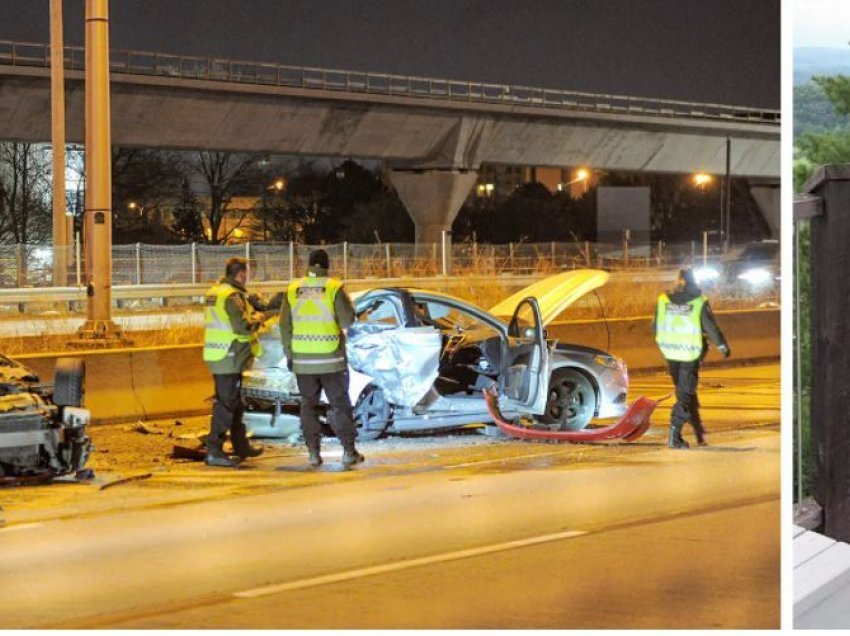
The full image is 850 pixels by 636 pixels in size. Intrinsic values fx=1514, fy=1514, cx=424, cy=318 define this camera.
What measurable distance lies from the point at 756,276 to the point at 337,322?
980 inches

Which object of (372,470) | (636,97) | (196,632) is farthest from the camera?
(636,97)

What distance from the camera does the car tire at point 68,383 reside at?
10859 millimetres

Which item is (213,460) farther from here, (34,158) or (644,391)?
(34,158)

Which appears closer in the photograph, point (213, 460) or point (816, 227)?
point (816, 227)

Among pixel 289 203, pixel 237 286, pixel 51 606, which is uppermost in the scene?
pixel 289 203

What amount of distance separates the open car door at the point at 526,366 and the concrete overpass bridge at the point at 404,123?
31.0 metres

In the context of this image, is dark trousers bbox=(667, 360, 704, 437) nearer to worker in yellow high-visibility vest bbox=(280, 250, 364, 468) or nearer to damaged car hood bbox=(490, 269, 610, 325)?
damaged car hood bbox=(490, 269, 610, 325)

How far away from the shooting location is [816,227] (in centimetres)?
725

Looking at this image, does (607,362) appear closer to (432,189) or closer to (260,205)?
(432,189)

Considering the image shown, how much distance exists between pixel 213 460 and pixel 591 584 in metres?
5.30

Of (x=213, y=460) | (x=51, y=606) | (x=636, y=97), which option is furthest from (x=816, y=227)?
(x=636, y=97)

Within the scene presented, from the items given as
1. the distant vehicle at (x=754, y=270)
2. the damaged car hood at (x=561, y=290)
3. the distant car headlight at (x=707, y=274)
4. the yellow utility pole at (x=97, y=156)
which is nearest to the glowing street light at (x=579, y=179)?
the distant vehicle at (x=754, y=270)

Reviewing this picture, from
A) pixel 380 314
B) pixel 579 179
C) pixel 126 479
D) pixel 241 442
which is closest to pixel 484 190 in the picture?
pixel 579 179

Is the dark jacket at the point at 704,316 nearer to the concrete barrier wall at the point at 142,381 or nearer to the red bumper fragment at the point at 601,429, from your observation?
the red bumper fragment at the point at 601,429
